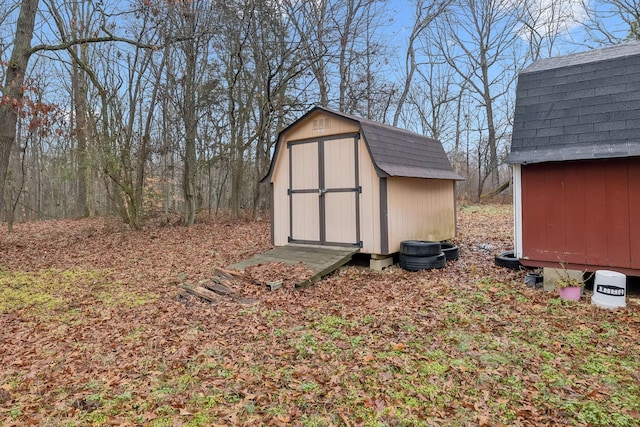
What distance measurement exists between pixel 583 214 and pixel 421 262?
2454 millimetres

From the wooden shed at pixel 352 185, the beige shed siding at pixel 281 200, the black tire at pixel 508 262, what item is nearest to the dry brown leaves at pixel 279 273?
the wooden shed at pixel 352 185

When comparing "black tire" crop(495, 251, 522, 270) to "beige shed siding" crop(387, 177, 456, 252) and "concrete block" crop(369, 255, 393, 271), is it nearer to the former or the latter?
"beige shed siding" crop(387, 177, 456, 252)

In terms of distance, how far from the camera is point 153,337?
4023 millimetres

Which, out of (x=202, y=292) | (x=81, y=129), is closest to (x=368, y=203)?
(x=202, y=292)

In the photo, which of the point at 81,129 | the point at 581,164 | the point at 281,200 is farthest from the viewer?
the point at 81,129

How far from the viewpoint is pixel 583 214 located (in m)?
5.20

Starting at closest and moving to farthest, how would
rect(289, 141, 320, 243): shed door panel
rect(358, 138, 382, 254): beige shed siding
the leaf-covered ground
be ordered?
the leaf-covered ground
rect(358, 138, 382, 254): beige shed siding
rect(289, 141, 320, 243): shed door panel

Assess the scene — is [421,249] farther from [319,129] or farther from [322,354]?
[322,354]

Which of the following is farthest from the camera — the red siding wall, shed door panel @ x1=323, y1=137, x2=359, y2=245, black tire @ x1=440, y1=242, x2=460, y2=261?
black tire @ x1=440, y1=242, x2=460, y2=261

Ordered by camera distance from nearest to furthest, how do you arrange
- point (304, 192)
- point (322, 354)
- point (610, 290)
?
point (322, 354), point (610, 290), point (304, 192)

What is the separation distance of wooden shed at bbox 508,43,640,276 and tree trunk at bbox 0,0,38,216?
30.8 feet

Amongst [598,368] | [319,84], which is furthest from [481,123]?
[598,368]

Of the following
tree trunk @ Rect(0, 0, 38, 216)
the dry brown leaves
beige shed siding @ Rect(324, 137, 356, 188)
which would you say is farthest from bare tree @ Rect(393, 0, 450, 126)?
tree trunk @ Rect(0, 0, 38, 216)

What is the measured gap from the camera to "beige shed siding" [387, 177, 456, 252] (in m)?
6.85
